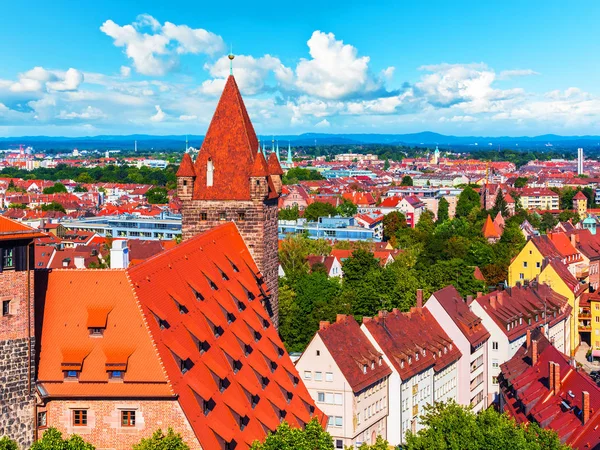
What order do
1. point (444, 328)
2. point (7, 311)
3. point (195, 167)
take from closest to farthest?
point (7, 311)
point (195, 167)
point (444, 328)

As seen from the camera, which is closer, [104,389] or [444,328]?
[104,389]

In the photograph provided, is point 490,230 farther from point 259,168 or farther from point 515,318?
point 259,168

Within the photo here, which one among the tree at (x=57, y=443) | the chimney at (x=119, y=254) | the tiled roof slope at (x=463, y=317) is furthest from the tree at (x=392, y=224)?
the tree at (x=57, y=443)

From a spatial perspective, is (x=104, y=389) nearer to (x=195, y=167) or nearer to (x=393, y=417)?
(x=195, y=167)

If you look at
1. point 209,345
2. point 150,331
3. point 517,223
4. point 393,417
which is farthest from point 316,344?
point 517,223

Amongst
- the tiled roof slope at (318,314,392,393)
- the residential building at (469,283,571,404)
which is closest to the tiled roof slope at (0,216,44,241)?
the tiled roof slope at (318,314,392,393)

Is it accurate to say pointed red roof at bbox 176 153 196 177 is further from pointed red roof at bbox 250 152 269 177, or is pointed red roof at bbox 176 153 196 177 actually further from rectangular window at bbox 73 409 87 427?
rectangular window at bbox 73 409 87 427
